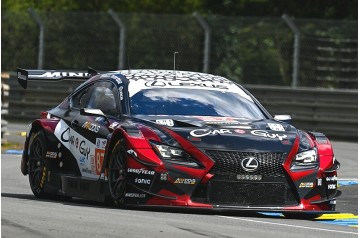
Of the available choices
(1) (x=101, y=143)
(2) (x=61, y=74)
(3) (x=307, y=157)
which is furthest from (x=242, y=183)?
(2) (x=61, y=74)

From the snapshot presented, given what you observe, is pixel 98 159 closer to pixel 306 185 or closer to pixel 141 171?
pixel 141 171

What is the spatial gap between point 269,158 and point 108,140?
152 centimetres

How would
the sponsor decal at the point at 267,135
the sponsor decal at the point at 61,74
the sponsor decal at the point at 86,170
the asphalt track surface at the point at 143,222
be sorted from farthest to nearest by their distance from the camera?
the sponsor decal at the point at 61,74, the sponsor decal at the point at 86,170, the sponsor decal at the point at 267,135, the asphalt track surface at the point at 143,222

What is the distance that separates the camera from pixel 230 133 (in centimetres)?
1126

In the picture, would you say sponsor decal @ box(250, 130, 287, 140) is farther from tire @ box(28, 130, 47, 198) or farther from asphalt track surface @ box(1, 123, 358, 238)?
tire @ box(28, 130, 47, 198)

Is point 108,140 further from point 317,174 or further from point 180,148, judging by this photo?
point 317,174

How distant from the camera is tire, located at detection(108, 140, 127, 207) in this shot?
11.2 m

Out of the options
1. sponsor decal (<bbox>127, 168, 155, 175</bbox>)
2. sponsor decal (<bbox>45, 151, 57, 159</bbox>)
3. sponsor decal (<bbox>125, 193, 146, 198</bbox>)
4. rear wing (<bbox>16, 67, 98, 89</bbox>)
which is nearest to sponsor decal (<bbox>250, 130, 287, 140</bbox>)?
sponsor decal (<bbox>127, 168, 155, 175</bbox>)

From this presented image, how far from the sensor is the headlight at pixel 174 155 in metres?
11.0

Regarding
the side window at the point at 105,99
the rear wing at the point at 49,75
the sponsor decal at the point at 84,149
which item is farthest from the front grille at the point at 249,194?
the rear wing at the point at 49,75

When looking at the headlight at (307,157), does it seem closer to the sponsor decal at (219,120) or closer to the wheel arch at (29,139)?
the sponsor decal at (219,120)

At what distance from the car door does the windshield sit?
271 mm

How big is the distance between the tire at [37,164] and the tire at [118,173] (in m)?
1.56

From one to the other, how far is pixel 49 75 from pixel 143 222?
4.50 metres
